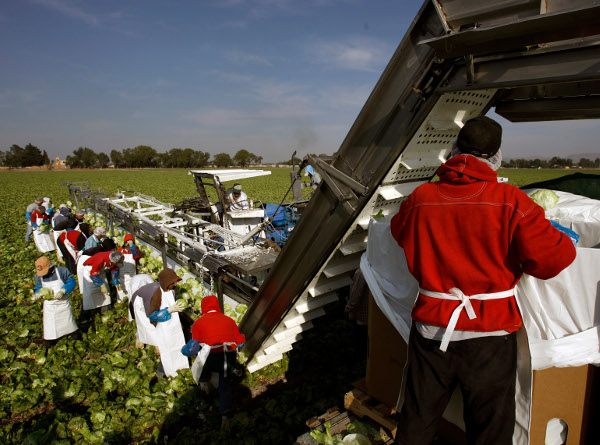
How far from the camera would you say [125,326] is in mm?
5859

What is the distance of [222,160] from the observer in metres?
116

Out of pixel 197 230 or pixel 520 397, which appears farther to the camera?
pixel 197 230

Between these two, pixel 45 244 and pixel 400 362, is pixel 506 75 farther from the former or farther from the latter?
pixel 45 244

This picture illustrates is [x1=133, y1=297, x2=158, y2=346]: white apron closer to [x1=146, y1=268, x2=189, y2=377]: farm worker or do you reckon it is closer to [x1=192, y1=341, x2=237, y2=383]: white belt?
[x1=146, y1=268, x2=189, y2=377]: farm worker

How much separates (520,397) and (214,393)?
137 inches

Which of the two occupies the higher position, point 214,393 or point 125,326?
point 125,326

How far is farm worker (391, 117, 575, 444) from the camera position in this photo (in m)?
1.57

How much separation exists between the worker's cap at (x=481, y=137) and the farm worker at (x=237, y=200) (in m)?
6.85

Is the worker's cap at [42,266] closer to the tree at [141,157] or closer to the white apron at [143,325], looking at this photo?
the white apron at [143,325]

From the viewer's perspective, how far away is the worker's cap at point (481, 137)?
166cm

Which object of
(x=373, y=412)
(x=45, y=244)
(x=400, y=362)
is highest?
(x=45, y=244)

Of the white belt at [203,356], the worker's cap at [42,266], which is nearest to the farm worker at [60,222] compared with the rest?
the worker's cap at [42,266]

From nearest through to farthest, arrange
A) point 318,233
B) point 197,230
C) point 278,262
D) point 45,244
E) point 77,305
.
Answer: point 318,233 → point 278,262 → point 77,305 → point 197,230 → point 45,244

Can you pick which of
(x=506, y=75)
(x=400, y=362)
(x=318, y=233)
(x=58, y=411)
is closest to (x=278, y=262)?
(x=318, y=233)
